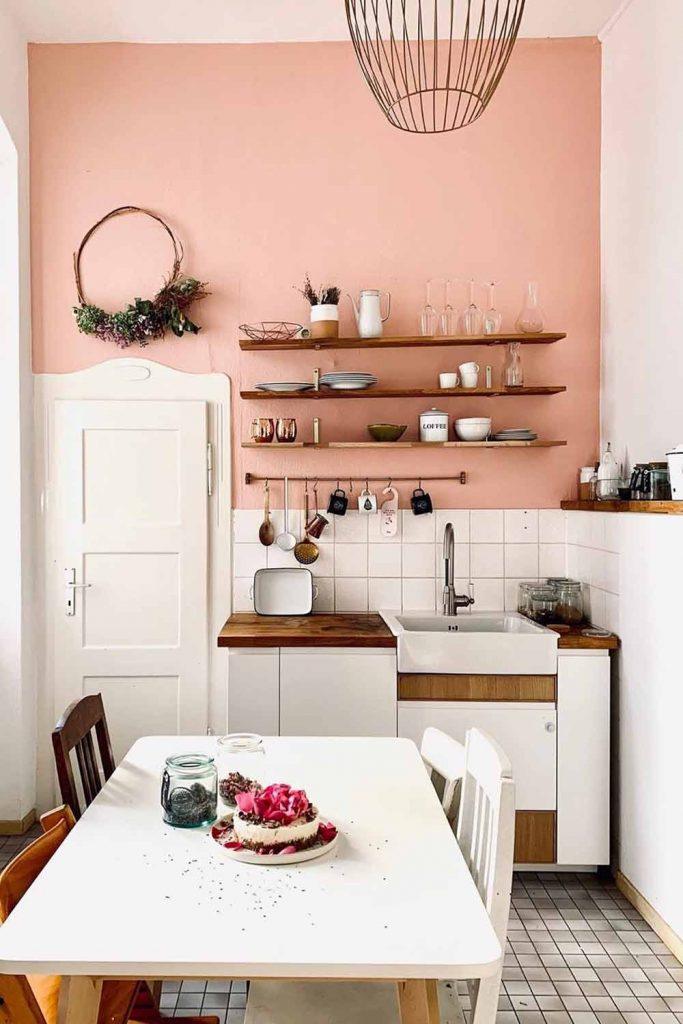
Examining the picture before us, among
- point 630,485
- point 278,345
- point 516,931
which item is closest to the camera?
point 516,931

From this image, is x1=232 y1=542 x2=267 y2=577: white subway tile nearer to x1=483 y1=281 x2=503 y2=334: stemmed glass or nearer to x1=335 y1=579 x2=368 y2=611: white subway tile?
x1=335 y1=579 x2=368 y2=611: white subway tile

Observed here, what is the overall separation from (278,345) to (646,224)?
1.51 metres

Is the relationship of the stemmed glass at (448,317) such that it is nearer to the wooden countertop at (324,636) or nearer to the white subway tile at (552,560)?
the white subway tile at (552,560)

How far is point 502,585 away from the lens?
3.93m

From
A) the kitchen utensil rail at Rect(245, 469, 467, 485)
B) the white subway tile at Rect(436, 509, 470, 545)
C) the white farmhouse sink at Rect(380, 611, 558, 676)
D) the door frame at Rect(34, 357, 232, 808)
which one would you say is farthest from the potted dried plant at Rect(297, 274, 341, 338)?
the white farmhouse sink at Rect(380, 611, 558, 676)

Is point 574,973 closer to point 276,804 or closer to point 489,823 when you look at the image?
point 489,823

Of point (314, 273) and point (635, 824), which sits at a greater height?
point (314, 273)

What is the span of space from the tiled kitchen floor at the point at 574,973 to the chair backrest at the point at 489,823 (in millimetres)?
872

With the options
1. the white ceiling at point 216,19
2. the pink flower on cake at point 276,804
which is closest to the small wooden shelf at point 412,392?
the white ceiling at point 216,19

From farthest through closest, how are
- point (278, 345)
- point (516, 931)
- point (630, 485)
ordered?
point (278, 345), point (630, 485), point (516, 931)

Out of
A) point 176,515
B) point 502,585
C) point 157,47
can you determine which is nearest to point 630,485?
point 502,585

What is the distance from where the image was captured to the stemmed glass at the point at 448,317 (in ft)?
12.6

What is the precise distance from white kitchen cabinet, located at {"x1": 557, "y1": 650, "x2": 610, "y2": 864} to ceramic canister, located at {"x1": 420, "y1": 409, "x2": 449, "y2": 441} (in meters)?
1.03

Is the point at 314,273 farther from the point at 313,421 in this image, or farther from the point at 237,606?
the point at 237,606
